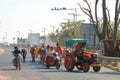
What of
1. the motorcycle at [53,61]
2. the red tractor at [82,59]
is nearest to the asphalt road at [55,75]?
the red tractor at [82,59]

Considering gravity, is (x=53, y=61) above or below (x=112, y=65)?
above

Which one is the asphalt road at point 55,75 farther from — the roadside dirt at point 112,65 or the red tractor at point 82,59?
the roadside dirt at point 112,65

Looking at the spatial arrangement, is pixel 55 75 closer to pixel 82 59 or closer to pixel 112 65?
pixel 82 59

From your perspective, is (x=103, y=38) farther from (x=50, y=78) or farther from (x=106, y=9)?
(x=50, y=78)

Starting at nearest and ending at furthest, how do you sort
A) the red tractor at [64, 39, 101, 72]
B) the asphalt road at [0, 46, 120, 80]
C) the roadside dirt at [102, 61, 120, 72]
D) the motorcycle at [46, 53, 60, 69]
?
the asphalt road at [0, 46, 120, 80]
the red tractor at [64, 39, 101, 72]
the motorcycle at [46, 53, 60, 69]
the roadside dirt at [102, 61, 120, 72]

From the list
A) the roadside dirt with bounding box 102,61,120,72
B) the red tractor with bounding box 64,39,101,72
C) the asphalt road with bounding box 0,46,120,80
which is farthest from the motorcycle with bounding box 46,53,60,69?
the roadside dirt with bounding box 102,61,120,72

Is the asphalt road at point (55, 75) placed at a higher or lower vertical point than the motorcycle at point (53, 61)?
lower

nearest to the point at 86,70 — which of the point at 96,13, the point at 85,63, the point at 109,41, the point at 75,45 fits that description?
the point at 85,63

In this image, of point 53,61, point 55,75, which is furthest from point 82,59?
point 53,61

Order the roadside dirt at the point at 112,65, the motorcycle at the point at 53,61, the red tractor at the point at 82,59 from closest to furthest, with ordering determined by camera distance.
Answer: the red tractor at the point at 82,59 → the motorcycle at the point at 53,61 → the roadside dirt at the point at 112,65

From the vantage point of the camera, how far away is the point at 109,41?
50.1 metres

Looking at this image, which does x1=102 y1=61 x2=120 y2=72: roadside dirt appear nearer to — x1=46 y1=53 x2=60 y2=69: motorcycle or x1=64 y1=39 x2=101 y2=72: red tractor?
x1=46 y1=53 x2=60 y2=69: motorcycle

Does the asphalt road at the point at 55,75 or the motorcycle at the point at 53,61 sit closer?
the asphalt road at the point at 55,75

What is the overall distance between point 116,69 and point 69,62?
16.5 feet
